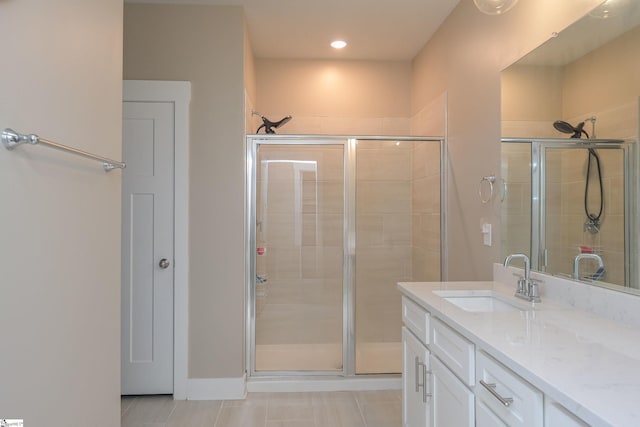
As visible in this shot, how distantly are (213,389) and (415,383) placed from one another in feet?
5.05

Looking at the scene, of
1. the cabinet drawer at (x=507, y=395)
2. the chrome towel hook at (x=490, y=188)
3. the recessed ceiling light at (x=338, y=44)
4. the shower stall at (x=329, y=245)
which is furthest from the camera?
the recessed ceiling light at (x=338, y=44)

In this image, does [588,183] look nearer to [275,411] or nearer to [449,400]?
[449,400]

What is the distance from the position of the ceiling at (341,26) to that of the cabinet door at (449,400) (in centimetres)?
234

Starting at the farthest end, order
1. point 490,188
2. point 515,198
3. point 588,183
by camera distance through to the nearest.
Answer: point 490,188
point 515,198
point 588,183

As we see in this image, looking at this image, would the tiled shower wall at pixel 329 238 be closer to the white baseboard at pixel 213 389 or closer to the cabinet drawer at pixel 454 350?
the white baseboard at pixel 213 389

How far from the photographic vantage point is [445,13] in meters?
2.91

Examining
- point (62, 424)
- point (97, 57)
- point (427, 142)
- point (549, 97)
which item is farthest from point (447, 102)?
point (62, 424)

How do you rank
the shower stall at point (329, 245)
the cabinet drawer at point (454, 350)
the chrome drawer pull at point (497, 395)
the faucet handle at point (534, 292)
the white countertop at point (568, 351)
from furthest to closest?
the shower stall at point (329, 245) → the faucet handle at point (534, 292) → the cabinet drawer at point (454, 350) → the chrome drawer pull at point (497, 395) → the white countertop at point (568, 351)

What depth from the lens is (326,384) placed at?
2.98 meters

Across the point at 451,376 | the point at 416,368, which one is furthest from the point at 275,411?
the point at 451,376

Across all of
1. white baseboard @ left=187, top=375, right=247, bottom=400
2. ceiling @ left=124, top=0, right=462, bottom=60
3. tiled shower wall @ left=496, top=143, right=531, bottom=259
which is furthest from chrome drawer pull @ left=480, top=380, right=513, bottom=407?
ceiling @ left=124, top=0, right=462, bottom=60

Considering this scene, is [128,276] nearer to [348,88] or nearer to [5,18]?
[5,18]

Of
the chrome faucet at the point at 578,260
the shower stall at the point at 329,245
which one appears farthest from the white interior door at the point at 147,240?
the chrome faucet at the point at 578,260

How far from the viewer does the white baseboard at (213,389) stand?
2.80m
